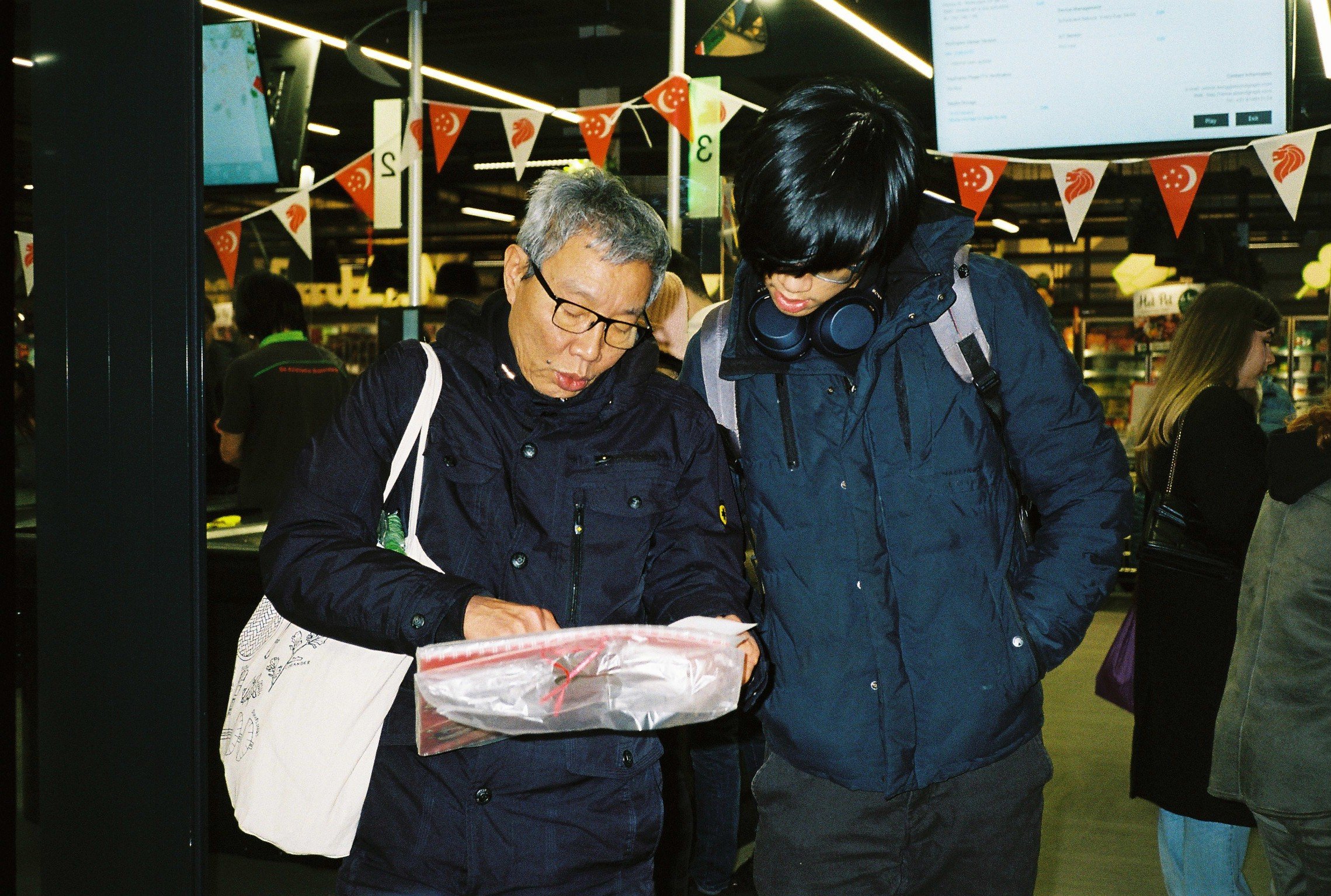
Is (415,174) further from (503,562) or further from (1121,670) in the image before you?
(503,562)

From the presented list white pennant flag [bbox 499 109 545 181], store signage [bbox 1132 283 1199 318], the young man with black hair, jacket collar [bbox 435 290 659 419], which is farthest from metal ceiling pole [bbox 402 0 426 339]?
store signage [bbox 1132 283 1199 318]

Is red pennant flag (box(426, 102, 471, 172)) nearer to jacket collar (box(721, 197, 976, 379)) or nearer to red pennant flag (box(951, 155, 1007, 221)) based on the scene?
red pennant flag (box(951, 155, 1007, 221))

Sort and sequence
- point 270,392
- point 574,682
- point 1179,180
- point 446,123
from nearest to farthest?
point 574,682 → point 270,392 → point 1179,180 → point 446,123

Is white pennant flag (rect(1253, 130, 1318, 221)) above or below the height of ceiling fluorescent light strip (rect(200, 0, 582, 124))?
below

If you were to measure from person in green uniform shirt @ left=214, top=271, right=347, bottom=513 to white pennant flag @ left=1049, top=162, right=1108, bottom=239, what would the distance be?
341 cm

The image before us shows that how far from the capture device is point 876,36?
8.05 metres

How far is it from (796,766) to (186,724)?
3.60 ft

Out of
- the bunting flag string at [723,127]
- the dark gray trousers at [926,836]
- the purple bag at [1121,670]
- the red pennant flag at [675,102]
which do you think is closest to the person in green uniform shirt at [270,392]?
the bunting flag string at [723,127]

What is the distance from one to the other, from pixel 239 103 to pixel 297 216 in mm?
1473

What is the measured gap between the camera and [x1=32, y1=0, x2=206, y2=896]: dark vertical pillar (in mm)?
2096

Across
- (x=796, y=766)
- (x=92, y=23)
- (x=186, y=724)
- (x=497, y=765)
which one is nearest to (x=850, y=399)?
(x=796, y=766)

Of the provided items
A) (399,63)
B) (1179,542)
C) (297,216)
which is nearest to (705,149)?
(297,216)

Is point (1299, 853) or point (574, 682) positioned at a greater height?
point (574, 682)

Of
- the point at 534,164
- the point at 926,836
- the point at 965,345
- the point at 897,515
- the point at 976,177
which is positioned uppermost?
the point at 534,164
